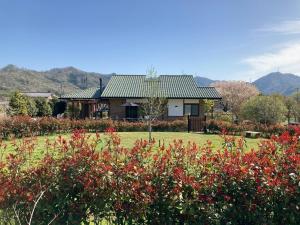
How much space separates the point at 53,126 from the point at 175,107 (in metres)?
15.7

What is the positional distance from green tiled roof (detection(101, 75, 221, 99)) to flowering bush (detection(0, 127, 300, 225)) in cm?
2715

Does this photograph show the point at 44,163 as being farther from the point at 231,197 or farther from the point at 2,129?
the point at 2,129

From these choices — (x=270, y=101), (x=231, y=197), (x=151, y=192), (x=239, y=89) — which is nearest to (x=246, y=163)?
(x=231, y=197)

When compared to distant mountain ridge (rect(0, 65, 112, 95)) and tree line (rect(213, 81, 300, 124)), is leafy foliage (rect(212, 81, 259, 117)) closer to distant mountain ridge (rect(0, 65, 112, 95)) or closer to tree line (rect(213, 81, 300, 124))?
tree line (rect(213, 81, 300, 124))

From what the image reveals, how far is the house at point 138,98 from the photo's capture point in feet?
106

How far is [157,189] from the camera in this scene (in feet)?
11.4

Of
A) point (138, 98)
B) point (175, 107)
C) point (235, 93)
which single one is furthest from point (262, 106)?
point (235, 93)

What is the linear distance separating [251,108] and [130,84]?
46.4 feet

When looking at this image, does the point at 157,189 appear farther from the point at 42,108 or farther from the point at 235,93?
the point at 235,93

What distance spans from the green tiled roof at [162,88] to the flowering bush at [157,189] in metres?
27.1

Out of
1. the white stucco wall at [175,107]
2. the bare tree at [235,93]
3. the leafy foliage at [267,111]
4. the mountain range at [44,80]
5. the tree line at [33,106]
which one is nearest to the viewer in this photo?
the leafy foliage at [267,111]

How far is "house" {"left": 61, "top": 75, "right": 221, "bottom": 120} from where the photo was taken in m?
32.3

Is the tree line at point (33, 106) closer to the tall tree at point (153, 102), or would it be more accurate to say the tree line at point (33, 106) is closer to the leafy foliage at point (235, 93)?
the tall tree at point (153, 102)

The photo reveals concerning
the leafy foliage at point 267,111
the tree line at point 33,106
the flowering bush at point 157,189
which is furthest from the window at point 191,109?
the flowering bush at point 157,189
